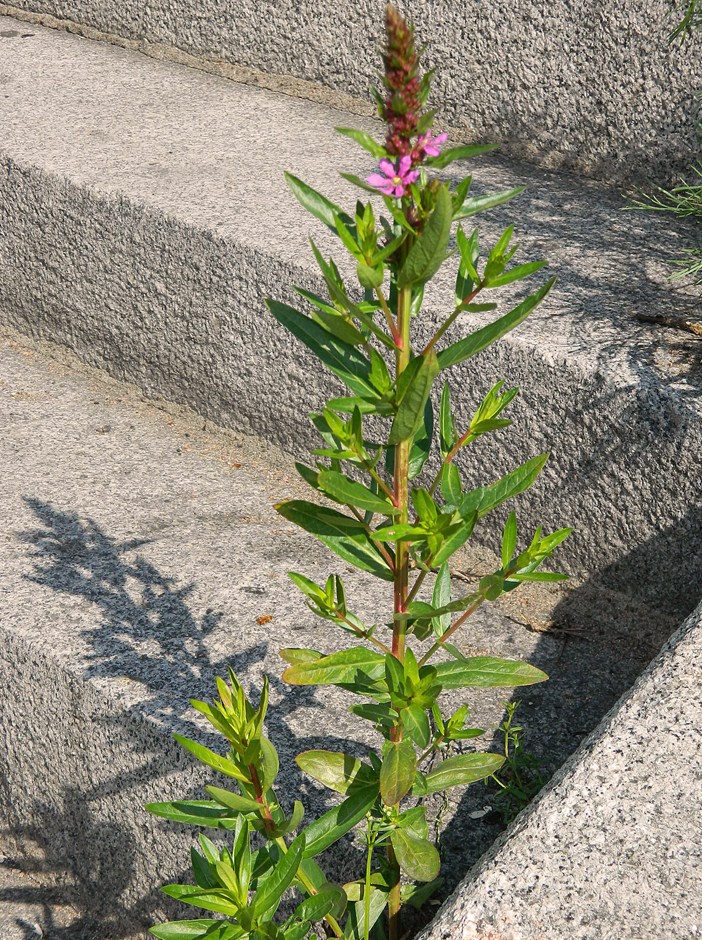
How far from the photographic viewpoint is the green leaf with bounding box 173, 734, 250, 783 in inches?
47.1

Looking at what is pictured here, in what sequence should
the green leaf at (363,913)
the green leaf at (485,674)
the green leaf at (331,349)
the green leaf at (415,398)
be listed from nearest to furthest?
the green leaf at (415,398) → the green leaf at (331,349) → the green leaf at (485,674) → the green leaf at (363,913)

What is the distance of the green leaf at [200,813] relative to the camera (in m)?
1.30

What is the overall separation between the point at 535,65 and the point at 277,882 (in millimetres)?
2376

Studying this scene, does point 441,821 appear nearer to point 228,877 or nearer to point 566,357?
point 228,877

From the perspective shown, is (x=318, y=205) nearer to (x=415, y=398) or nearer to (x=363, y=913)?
(x=415, y=398)

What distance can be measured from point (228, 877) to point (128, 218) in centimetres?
196

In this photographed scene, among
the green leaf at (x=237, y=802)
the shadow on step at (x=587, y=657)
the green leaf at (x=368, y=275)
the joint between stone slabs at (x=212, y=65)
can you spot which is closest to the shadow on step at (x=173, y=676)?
the shadow on step at (x=587, y=657)

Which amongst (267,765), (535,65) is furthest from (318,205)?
(535,65)

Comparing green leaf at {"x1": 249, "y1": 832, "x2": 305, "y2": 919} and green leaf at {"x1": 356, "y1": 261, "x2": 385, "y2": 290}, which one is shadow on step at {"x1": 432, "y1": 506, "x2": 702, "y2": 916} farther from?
green leaf at {"x1": 356, "y1": 261, "x2": 385, "y2": 290}

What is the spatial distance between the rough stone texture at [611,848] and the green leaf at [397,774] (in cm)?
13

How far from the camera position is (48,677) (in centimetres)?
201

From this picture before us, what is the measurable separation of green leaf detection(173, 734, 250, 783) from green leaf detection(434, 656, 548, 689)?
278mm

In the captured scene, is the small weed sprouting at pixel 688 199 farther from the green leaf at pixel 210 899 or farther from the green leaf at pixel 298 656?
the green leaf at pixel 210 899

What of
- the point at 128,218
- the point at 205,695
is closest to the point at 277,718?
the point at 205,695
